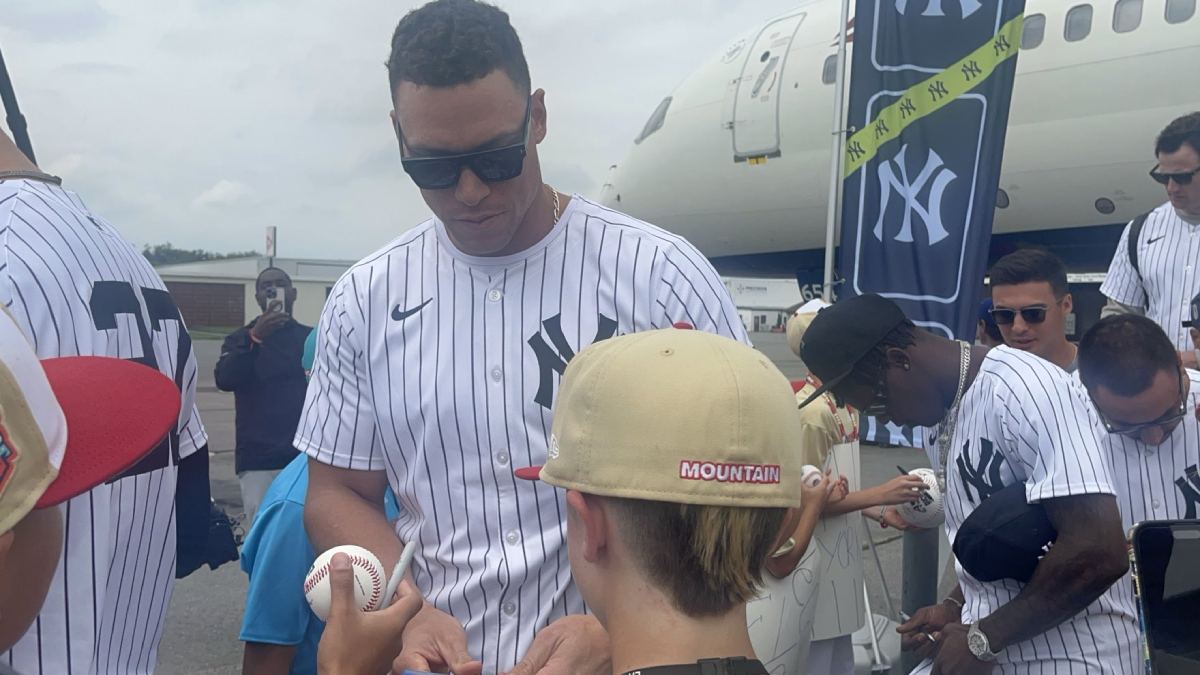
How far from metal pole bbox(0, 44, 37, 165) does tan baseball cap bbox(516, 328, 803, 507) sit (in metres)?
1.61

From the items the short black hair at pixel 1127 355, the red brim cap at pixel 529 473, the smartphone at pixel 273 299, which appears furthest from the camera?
the smartphone at pixel 273 299

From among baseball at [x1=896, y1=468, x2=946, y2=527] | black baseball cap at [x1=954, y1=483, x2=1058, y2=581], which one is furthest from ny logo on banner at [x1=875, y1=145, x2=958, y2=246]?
black baseball cap at [x1=954, y1=483, x2=1058, y2=581]

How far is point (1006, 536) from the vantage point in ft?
8.28

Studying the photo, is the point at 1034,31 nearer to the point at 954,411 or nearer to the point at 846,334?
the point at 846,334

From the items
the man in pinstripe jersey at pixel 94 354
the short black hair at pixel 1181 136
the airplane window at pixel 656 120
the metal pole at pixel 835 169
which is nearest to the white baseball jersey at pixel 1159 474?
the short black hair at pixel 1181 136

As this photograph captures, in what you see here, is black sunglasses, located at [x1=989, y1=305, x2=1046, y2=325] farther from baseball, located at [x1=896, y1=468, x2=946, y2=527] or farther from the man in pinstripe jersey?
the man in pinstripe jersey

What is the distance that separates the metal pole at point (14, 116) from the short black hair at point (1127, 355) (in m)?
2.85

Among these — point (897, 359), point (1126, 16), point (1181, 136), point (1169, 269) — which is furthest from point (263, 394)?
point (1126, 16)

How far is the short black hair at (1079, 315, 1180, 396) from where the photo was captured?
2.95m

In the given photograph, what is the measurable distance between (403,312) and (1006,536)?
4.96 ft

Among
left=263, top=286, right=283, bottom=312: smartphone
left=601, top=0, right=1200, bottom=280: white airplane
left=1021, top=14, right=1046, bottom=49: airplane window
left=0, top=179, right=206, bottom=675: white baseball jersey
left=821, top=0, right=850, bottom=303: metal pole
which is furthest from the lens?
left=1021, top=14, right=1046, bottom=49: airplane window

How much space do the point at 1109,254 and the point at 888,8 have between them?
6.43m

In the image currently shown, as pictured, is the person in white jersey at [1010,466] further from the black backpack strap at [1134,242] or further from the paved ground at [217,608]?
the paved ground at [217,608]

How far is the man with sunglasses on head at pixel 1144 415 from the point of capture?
2.96 m
